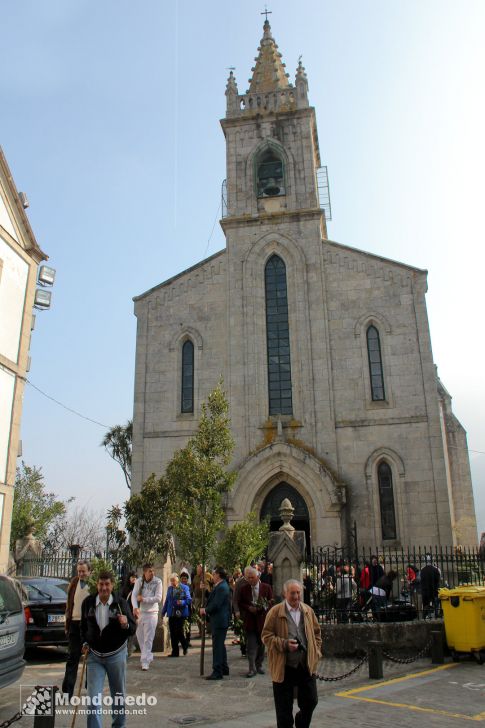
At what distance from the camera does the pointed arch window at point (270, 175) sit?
25.8 m

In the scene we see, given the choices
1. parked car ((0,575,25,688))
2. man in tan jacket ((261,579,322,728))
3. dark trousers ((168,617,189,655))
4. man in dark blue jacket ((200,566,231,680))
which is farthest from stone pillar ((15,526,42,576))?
man in tan jacket ((261,579,322,728))

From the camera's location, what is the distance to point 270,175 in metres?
26.2

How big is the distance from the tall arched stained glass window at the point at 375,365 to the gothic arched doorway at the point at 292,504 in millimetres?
4449

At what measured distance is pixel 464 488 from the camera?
2678cm

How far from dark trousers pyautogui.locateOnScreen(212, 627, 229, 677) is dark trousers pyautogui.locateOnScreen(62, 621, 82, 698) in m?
2.46

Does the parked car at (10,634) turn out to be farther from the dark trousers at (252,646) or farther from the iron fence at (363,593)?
the iron fence at (363,593)

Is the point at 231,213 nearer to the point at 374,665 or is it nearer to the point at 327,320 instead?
the point at 327,320

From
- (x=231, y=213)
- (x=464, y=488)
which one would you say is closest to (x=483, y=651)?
(x=464, y=488)

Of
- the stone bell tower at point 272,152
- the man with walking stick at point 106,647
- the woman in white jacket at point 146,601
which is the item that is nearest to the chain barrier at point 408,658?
the woman in white jacket at point 146,601

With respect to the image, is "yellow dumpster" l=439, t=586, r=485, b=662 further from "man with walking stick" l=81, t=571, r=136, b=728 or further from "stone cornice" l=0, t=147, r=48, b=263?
"stone cornice" l=0, t=147, r=48, b=263

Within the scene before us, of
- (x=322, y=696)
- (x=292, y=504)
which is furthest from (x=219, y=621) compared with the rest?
(x=292, y=504)

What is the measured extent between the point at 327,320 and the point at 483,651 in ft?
46.3

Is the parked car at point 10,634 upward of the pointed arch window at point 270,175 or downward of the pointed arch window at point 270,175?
downward

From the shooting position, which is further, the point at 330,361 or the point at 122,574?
the point at 330,361
